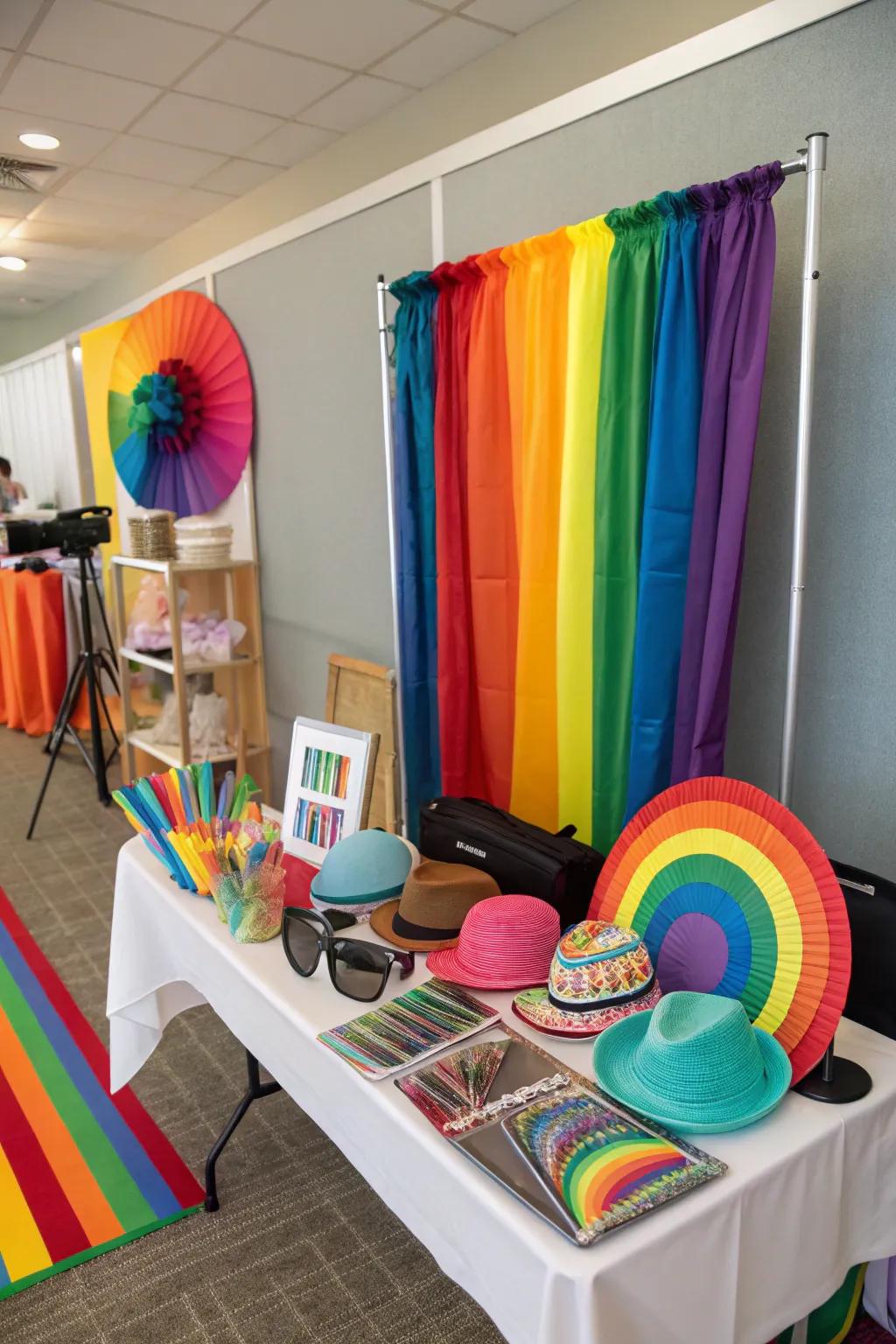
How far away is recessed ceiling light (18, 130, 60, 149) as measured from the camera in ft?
9.95

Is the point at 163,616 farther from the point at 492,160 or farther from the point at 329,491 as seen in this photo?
the point at 492,160

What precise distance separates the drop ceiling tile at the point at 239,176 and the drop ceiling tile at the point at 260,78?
515mm

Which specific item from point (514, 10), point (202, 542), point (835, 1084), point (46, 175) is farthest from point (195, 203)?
point (835, 1084)

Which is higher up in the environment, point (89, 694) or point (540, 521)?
point (540, 521)

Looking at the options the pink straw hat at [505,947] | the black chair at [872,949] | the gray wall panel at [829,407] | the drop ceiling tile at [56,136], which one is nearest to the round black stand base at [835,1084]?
the black chair at [872,949]

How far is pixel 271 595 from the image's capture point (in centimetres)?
374

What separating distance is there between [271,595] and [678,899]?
2.62 meters

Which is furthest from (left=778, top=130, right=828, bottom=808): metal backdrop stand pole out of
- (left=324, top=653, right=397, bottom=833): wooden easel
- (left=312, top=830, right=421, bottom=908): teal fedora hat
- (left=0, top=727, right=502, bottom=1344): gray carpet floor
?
(left=324, top=653, right=397, bottom=833): wooden easel

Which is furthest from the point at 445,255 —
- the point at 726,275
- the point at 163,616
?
the point at 163,616

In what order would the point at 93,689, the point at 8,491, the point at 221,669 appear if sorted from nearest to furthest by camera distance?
the point at 221,669, the point at 93,689, the point at 8,491

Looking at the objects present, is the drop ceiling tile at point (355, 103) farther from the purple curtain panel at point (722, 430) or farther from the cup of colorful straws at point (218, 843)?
the cup of colorful straws at point (218, 843)

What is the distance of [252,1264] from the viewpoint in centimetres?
179

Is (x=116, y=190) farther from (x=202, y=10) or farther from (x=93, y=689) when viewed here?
(x=93, y=689)

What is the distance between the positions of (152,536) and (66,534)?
0.57 meters
